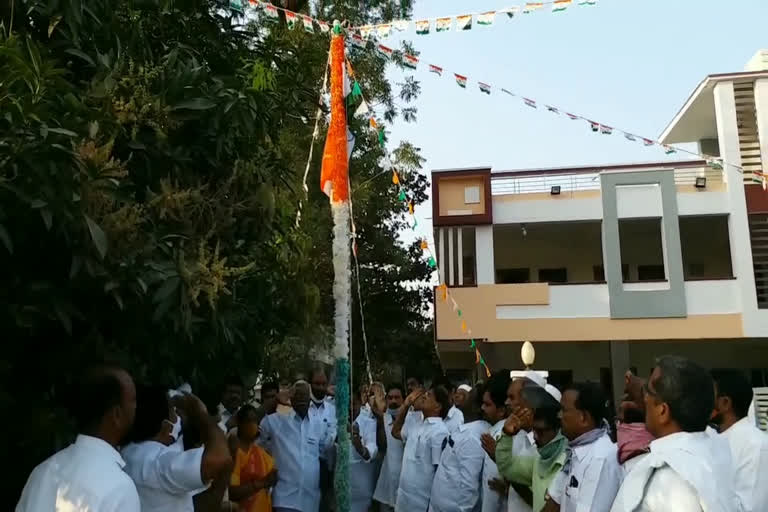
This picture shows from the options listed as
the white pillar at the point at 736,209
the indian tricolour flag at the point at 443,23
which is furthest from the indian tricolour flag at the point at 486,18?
the white pillar at the point at 736,209

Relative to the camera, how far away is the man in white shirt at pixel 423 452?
601cm

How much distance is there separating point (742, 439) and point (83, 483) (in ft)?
10.5

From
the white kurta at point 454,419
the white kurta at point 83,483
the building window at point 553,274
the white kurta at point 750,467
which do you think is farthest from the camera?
the building window at point 553,274

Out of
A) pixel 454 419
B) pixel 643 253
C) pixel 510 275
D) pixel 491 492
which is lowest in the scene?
pixel 491 492

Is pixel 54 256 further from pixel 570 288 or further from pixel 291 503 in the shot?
pixel 570 288

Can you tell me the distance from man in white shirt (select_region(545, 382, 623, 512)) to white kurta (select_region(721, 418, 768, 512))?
703mm

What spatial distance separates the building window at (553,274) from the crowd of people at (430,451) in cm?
1148

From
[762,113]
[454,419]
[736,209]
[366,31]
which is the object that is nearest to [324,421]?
[454,419]

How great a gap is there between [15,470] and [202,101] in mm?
1851

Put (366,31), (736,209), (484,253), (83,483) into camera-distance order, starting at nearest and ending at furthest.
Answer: (83,483)
(366,31)
(736,209)
(484,253)

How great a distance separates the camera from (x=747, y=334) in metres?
15.3

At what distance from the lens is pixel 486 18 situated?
840 cm

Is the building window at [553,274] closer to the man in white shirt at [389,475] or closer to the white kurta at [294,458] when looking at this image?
the man in white shirt at [389,475]

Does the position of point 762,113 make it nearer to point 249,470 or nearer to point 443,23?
point 443,23
